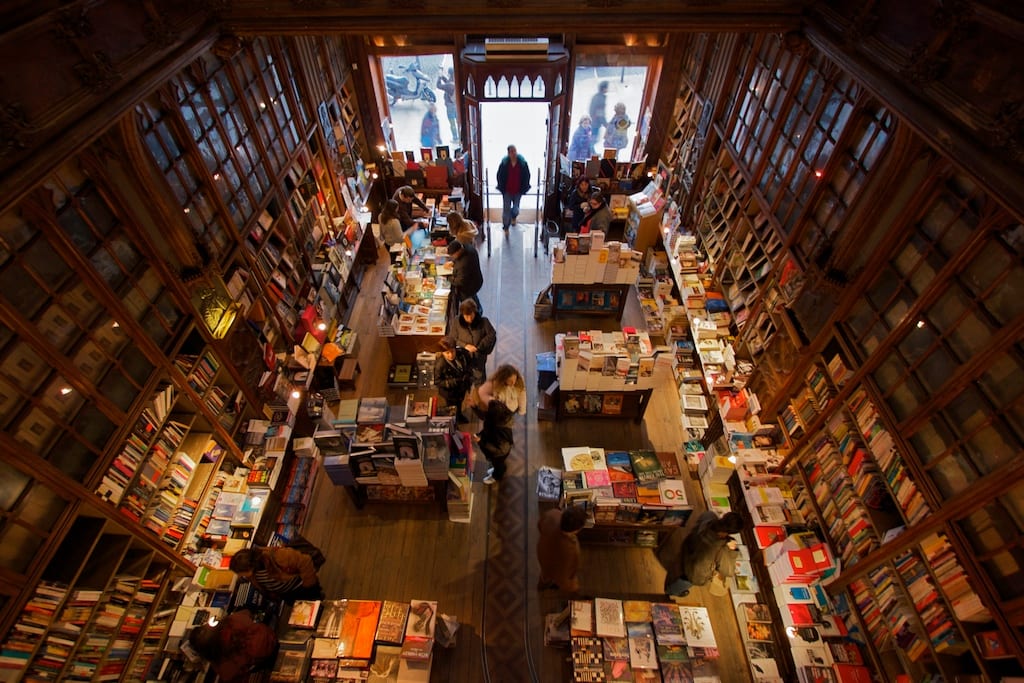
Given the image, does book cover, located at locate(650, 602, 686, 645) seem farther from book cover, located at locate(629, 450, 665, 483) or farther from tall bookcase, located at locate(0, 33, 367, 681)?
tall bookcase, located at locate(0, 33, 367, 681)

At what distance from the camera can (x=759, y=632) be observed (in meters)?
5.33

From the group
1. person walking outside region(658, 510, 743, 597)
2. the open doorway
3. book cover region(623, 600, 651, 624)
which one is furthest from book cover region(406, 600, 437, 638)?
the open doorway

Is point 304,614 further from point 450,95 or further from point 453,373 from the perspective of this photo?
point 450,95

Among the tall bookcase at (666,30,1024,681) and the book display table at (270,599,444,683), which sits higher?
the tall bookcase at (666,30,1024,681)

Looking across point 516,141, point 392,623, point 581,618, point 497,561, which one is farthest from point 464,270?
point 516,141

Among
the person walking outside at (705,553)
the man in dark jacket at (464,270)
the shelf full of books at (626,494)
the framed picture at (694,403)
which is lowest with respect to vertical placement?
the person walking outside at (705,553)

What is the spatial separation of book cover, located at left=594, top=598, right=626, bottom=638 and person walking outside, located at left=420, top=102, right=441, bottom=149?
936cm

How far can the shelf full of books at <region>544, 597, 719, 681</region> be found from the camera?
4996 mm

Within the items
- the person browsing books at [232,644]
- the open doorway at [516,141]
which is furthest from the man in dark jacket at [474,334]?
the open doorway at [516,141]

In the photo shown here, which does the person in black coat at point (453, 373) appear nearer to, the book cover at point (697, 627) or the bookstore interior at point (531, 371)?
the bookstore interior at point (531, 371)

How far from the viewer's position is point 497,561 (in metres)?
6.20

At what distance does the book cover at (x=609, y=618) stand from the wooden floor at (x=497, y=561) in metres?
0.54

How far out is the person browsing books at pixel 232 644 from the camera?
4422 millimetres

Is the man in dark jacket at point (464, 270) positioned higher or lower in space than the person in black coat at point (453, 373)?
higher
